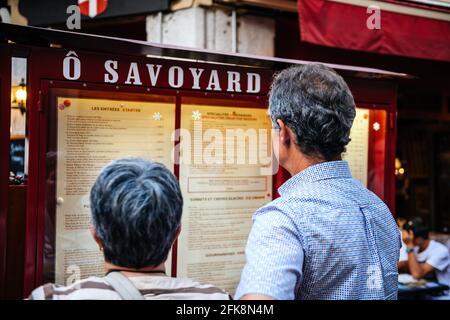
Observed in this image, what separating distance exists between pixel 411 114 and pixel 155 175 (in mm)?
6558

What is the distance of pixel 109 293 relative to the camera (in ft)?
4.83

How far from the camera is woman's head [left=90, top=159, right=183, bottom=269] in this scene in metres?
1.53

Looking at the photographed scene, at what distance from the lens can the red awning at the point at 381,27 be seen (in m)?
4.79

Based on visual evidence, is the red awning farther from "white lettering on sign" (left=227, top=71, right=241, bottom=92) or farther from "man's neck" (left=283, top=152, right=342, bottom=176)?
"man's neck" (left=283, top=152, right=342, bottom=176)

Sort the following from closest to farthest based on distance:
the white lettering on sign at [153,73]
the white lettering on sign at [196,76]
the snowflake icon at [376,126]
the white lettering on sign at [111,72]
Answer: the white lettering on sign at [111,72]
the white lettering on sign at [153,73]
the white lettering on sign at [196,76]
the snowflake icon at [376,126]

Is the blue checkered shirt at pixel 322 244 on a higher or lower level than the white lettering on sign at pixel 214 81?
lower

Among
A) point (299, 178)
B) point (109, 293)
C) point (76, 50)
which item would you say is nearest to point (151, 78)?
point (76, 50)

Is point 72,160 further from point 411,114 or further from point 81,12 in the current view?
point 411,114

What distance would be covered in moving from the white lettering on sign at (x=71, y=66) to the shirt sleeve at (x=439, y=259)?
419cm

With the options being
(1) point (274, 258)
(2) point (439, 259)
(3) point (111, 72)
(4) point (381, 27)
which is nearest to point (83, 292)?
(1) point (274, 258)

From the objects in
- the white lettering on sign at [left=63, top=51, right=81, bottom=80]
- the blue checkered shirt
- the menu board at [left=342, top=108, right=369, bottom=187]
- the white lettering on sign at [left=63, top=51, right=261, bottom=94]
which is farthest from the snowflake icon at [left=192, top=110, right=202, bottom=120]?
the blue checkered shirt

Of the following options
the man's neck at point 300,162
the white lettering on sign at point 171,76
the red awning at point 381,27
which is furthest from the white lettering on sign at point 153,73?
the red awning at point 381,27

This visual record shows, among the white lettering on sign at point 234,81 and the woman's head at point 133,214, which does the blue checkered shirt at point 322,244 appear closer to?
the woman's head at point 133,214

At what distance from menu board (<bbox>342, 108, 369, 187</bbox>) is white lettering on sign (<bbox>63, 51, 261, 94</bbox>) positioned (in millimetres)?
932
